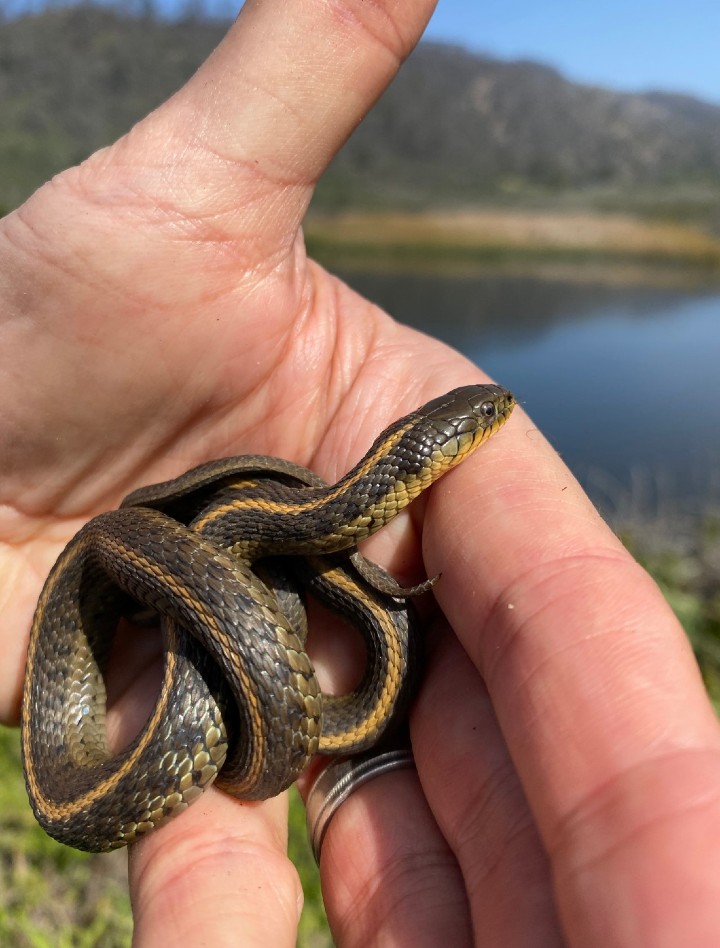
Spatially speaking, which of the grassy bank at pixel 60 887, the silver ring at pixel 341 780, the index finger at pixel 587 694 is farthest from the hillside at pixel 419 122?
the index finger at pixel 587 694

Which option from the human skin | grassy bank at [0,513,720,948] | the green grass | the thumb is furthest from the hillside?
the green grass

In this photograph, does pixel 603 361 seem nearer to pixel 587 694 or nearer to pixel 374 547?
pixel 374 547

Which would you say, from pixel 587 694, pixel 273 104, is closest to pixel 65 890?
pixel 587 694

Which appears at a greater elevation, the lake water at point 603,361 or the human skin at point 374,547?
the human skin at point 374,547

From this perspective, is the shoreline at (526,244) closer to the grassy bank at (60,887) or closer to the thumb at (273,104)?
the thumb at (273,104)

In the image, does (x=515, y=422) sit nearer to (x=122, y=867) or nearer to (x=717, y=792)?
(x=717, y=792)

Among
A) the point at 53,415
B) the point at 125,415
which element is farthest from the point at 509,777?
the point at 53,415
